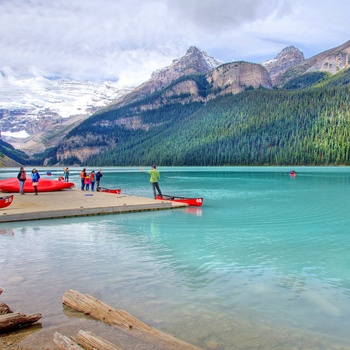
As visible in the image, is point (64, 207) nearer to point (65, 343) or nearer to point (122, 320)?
point (122, 320)

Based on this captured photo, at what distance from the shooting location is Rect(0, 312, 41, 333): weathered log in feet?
26.7

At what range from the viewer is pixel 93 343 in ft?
22.8

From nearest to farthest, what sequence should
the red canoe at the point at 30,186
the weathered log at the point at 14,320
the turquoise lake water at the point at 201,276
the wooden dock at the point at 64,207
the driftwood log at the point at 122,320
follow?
the driftwood log at the point at 122,320, the weathered log at the point at 14,320, the turquoise lake water at the point at 201,276, the wooden dock at the point at 64,207, the red canoe at the point at 30,186

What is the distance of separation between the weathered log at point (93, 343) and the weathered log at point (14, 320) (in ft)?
6.02

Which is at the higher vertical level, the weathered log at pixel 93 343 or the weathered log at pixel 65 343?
the weathered log at pixel 93 343

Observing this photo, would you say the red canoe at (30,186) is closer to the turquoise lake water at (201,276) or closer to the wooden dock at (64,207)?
the wooden dock at (64,207)

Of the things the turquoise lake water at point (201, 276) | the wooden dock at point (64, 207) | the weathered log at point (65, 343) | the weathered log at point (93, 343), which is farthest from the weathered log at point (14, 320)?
Result: the wooden dock at point (64, 207)

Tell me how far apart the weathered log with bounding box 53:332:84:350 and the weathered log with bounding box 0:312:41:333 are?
4.16 ft

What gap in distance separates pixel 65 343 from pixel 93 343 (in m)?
0.61

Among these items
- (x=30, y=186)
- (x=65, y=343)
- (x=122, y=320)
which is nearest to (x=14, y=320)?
(x=65, y=343)

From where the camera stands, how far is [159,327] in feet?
29.4

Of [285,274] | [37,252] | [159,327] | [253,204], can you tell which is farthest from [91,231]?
[253,204]

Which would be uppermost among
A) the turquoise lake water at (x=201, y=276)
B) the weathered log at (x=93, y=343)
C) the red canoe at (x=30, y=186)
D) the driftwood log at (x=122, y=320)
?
the red canoe at (x=30, y=186)

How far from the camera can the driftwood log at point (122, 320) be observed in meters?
7.56
